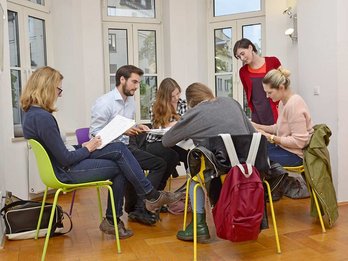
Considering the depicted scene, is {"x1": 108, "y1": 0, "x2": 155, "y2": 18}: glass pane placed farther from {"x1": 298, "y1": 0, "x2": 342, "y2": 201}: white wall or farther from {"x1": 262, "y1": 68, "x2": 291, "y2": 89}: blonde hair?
{"x1": 262, "y1": 68, "x2": 291, "y2": 89}: blonde hair

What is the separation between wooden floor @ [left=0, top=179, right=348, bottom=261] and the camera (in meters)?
2.47

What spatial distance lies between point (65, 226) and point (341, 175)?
7.82 ft

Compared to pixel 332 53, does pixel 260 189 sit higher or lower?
lower

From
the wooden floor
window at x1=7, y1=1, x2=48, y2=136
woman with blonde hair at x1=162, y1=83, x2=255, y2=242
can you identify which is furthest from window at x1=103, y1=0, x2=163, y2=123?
woman with blonde hair at x1=162, y1=83, x2=255, y2=242

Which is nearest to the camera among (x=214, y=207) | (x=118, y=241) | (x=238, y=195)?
(x=238, y=195)

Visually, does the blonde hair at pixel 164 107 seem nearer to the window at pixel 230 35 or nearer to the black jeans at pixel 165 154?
the black jeans at pixel 165 154

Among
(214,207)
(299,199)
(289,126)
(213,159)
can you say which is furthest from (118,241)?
(299,199)

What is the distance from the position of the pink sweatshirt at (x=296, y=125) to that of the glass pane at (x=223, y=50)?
7.82 feet

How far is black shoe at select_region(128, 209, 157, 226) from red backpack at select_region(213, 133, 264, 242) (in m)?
0.97

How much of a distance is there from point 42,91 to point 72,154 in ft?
1.47

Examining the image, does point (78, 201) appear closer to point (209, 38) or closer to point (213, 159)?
point (213, 159)

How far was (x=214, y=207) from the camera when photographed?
238 cm

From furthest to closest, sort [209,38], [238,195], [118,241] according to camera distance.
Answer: [209,38], [118,241], [238,195]

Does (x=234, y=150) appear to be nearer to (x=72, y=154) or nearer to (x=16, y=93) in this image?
(x=72, y=154)
